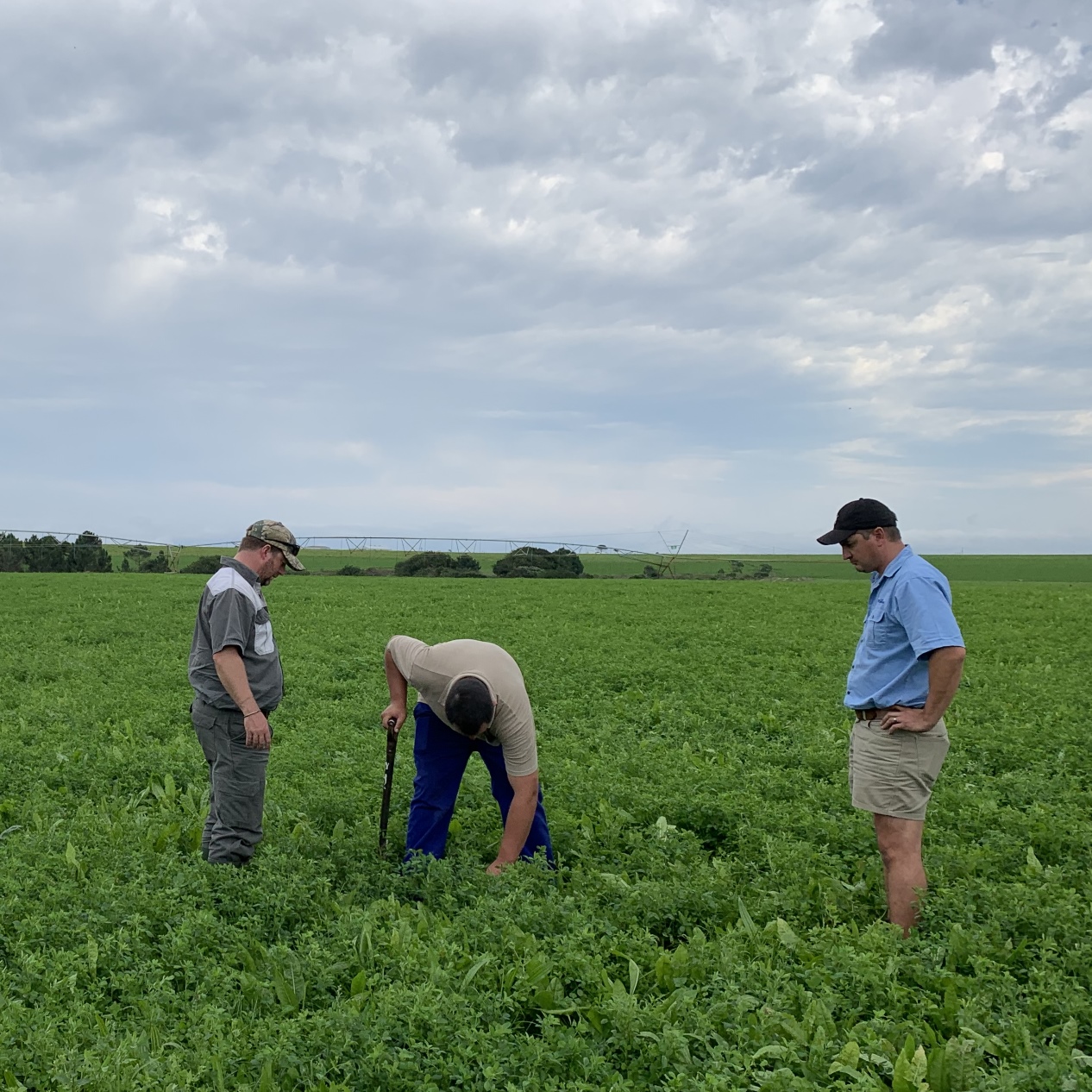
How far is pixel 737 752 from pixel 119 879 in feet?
17.5

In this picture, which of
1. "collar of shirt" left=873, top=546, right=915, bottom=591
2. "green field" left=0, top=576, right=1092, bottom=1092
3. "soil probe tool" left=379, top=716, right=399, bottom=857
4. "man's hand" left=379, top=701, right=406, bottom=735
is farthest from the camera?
"soil probe tool" left=379, top=716, right=399, bottom=857

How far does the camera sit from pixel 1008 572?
235 ft

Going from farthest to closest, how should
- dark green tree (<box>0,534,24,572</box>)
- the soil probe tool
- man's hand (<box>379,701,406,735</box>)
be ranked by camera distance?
dark green tree (<box>0,534,24,572</box>) → the soil probe tool → man's hand (<box>379,701,406,735</box>)

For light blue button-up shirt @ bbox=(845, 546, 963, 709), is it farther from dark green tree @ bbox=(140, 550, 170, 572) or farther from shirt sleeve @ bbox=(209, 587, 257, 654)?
dark green tree @ bbox=(140, 550, 170, 572)

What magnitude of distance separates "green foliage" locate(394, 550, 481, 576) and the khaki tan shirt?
4017cm

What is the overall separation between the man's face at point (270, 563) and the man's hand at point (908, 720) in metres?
3.43

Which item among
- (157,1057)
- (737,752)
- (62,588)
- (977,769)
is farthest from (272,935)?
(62,588)

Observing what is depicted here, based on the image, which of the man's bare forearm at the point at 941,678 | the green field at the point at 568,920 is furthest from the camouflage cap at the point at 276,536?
the man's bare forearm at the point at 941,678

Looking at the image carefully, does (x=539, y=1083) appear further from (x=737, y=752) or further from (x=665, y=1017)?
(x=737, y=752)

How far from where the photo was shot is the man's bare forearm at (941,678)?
465 centimetres

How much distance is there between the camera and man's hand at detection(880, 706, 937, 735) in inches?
186

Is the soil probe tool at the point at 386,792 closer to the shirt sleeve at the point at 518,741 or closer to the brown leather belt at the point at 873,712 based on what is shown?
the shirt sleeve at the point at 518,741

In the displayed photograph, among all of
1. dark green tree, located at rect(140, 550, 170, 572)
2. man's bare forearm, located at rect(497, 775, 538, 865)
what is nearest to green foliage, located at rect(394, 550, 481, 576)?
dark green tree, located at rect(140, 550, 170, 572)

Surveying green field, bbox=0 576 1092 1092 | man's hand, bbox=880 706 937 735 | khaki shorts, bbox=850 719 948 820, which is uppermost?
man's hand, bbox=880 706 937 735
